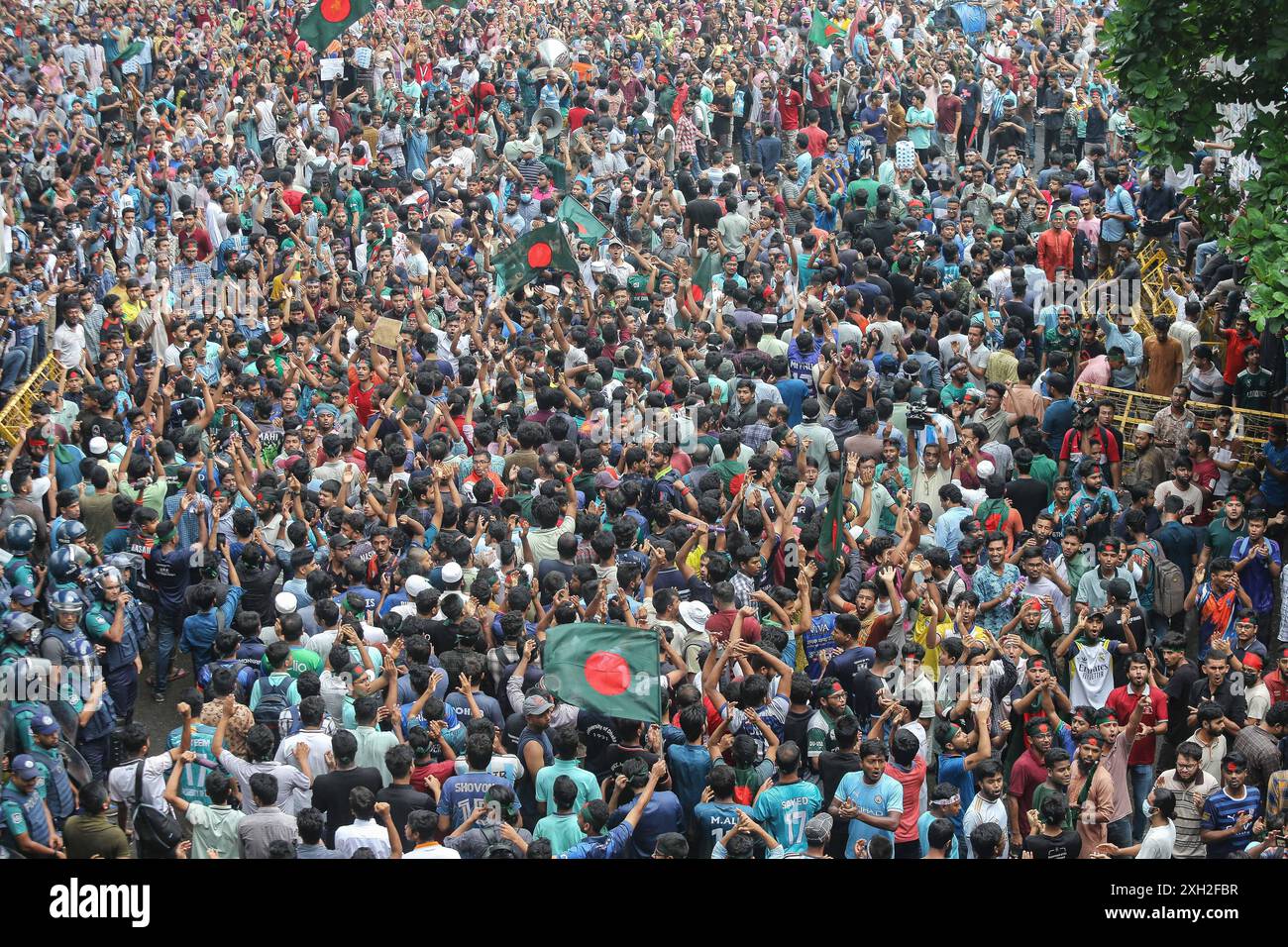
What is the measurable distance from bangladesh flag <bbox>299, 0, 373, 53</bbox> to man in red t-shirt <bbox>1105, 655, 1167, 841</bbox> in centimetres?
1120

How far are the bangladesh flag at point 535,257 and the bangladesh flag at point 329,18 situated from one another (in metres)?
4.08

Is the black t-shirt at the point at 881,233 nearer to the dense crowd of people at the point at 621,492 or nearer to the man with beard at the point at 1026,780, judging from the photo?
the dense crowd of people at the point at 621,492

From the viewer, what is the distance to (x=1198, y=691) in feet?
32.7

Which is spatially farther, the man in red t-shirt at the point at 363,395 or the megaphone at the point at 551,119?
the megaphone at the point at 551,119

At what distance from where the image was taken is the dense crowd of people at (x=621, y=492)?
893 centimetres

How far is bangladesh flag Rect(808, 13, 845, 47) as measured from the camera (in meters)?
22.1

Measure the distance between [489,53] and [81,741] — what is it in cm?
1539

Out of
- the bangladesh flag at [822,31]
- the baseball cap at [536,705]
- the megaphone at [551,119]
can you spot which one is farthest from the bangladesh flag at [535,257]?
the bangladesh flag at [822,31]

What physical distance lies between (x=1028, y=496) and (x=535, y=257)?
5.10 meters

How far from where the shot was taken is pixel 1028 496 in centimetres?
1193

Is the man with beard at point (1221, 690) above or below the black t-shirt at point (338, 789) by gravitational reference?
above

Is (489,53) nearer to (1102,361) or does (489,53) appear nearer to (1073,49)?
(1073,49)

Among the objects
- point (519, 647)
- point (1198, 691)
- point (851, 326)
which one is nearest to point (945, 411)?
point (851, 326)

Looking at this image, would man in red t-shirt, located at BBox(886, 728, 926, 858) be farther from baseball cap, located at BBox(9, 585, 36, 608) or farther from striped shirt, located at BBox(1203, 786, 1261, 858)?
baseball cap, located at BBox(9, 585, 36, 608)
